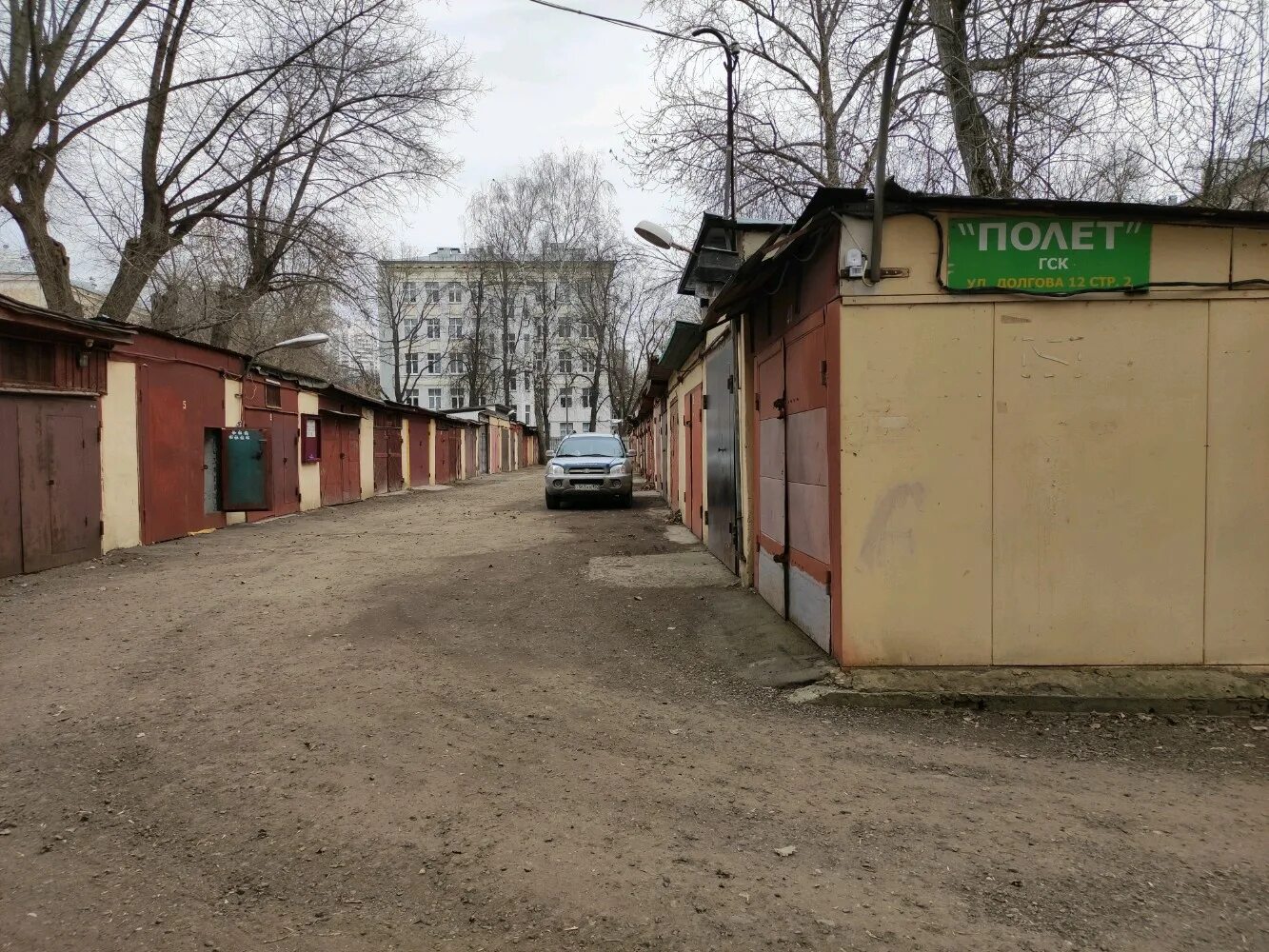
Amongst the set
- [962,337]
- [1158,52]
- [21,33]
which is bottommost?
[962,337]

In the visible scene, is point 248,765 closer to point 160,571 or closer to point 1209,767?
point 1209,767

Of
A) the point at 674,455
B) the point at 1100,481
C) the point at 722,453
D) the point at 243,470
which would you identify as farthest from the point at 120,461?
the point at 1100,481

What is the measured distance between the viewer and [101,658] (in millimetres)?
5672

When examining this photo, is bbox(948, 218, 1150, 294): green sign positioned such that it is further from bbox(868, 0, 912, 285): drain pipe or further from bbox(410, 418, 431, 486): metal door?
bbox(410, 418, 431, 486): metal door

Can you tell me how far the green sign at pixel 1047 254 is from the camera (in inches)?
188

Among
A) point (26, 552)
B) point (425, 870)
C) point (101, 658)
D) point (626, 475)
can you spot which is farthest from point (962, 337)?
point (626, 475)

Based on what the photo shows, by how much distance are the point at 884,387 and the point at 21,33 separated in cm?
1730

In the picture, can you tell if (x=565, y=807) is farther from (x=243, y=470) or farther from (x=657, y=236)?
(x=243, y=470)

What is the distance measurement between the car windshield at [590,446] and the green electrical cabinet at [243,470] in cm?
657

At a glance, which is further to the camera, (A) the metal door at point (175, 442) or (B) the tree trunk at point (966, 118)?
(A) the metal door at point (175, 442)

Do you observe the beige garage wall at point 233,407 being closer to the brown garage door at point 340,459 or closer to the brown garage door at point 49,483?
the brown garage door at point 49,483

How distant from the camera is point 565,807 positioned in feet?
11.2

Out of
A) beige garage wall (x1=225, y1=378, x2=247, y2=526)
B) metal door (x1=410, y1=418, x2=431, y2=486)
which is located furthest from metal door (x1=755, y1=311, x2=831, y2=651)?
metal door (x1=410, y1=418, x2=431, y2=486)

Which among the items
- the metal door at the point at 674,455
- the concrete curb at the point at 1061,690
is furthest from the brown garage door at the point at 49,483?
the metal door at the point at 674,455
